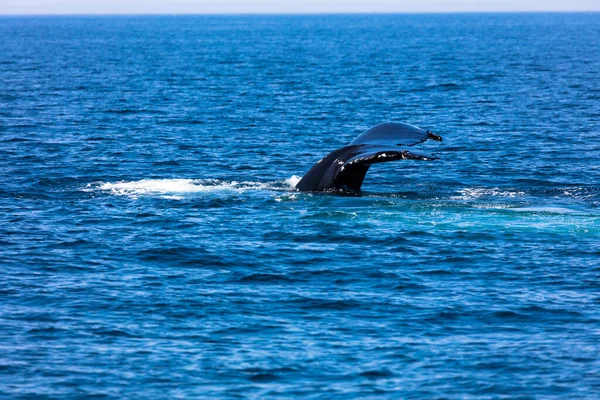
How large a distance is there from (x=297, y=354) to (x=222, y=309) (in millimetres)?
2716

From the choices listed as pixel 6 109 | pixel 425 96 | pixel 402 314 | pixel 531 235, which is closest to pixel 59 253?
pixel 402 314

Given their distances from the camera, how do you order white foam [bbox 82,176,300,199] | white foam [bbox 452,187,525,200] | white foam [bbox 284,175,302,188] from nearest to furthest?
1. white foam [bbox 452,187,525,200]
2. white foam [bbox 82,176,300,199]
3. white foam [bbox 284,175,302,188]

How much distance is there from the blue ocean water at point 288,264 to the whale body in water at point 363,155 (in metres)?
0.47

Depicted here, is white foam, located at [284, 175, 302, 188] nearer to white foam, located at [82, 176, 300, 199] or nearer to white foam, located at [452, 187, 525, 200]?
white foam, located at [82, 176, 300, 199]

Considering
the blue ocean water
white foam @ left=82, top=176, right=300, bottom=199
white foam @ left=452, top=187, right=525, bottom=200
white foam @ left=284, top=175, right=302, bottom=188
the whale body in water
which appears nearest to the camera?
the blue ocean water

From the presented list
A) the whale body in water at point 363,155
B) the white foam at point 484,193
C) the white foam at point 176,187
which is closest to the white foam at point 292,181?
the white foam at point 176,187

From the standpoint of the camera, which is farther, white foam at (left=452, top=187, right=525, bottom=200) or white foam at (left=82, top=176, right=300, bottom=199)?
white foam at (left=82, top=176, right=300, bottom=199)

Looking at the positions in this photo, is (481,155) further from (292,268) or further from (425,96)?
(425,96)

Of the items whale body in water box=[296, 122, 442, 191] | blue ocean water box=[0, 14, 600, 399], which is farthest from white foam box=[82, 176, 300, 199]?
whale body in water box=[296, 122, 442, 191]

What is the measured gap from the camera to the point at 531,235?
2422cm

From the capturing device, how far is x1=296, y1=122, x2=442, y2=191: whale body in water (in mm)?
24562

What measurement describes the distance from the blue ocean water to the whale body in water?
469 mm

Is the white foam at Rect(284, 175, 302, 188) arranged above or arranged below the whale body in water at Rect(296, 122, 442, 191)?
below

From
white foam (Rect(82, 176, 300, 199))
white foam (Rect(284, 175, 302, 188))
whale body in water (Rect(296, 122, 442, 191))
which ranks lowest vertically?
white foam (Rect(82, 176, 300, 199))
